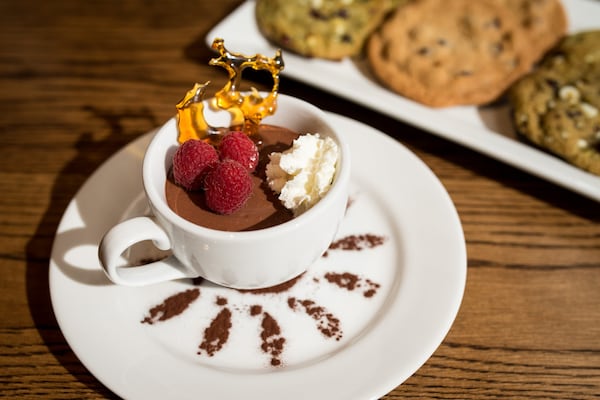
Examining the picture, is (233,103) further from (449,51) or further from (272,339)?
(449,51)

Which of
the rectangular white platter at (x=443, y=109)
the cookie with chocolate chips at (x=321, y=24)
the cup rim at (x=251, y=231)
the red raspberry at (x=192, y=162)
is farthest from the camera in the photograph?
the cookie with chocolate chips at (x=321, y=24)

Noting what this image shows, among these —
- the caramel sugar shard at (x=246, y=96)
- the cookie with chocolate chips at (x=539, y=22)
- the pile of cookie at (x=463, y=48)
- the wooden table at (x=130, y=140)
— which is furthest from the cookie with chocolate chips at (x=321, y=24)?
the caramel sugar shard at (x=246, y=96)

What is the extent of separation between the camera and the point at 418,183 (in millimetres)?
1148

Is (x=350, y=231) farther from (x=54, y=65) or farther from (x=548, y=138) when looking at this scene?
(x=54, y=65)

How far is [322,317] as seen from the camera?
3.16 ft

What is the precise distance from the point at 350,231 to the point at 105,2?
1428mm

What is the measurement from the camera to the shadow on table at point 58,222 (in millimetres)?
996

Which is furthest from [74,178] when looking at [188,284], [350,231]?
[350,231]

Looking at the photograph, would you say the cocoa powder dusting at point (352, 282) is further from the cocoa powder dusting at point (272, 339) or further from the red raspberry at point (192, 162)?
the red raspberry at point (192, 162)

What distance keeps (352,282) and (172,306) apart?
0.33 m

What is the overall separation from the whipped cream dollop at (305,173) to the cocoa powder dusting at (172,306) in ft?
0.82

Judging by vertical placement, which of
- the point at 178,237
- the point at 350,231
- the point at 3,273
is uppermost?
the point at 178,237

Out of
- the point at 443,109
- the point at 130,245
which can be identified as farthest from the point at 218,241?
the point at 443,109

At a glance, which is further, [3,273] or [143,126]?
[143,126]
